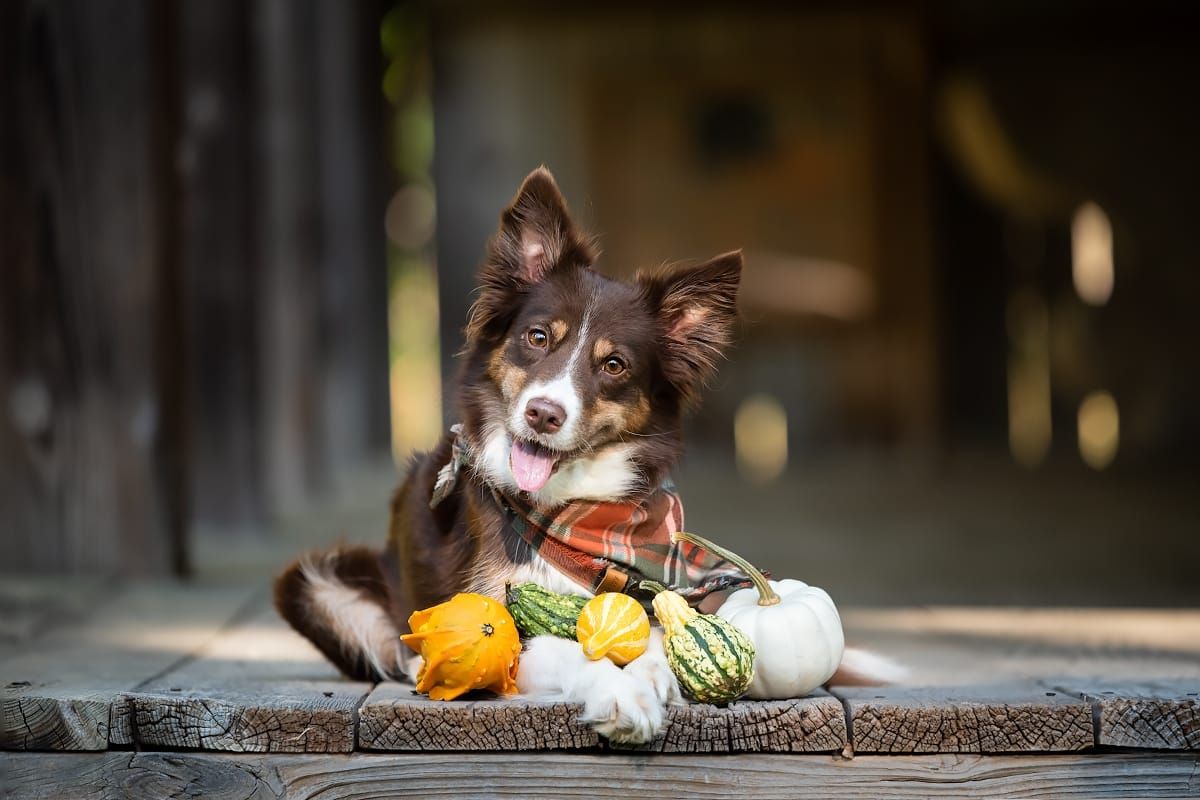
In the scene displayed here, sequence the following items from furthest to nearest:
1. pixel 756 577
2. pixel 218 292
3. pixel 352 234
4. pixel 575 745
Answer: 1. pixel 352 234
2. pixel 218 292
3. pixel 756 577
4. pixel 575 745

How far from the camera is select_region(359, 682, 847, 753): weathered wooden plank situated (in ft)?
8.45

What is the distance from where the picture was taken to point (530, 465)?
289 centimetres

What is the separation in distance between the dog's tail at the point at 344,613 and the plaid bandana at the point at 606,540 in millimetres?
390

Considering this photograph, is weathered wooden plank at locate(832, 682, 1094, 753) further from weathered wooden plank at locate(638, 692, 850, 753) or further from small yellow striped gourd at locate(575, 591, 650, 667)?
small yellow striped gourd at locate(575, 591, 650, 667)

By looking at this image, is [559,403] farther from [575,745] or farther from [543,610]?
[575,745]

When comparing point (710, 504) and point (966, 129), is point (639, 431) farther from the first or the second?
point (966, 129)

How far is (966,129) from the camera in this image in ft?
38.7

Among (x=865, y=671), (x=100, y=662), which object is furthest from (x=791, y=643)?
(x=100, y=662)

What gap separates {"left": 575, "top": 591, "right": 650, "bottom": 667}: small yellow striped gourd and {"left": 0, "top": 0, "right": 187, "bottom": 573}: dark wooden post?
104 inches

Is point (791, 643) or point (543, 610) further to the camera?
point (543, 610)

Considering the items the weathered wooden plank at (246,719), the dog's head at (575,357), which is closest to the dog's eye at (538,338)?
the dog's head at (575,357)

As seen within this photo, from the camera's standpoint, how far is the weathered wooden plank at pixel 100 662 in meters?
2.69

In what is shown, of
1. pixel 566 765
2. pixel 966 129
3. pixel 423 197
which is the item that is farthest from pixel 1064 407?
pixel 423 197

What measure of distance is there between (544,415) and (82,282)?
2.50 meters
